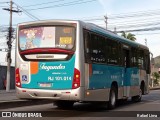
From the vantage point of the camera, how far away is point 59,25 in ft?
43.7

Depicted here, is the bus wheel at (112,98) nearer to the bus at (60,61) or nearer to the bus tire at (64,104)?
the bus at (60,61)

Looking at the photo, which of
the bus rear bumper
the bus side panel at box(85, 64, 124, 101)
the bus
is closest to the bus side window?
the bus

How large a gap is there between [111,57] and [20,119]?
216 inches

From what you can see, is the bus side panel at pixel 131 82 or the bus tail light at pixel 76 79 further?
the bus side panel at pixel 131 82

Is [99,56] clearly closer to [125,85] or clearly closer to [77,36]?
[77,36]

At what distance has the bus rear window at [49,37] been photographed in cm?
1316

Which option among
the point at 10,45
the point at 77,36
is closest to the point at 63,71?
the point at 77,36

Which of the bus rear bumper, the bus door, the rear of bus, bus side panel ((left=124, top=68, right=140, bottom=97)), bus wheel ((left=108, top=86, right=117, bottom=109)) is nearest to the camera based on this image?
the bus rear bumper

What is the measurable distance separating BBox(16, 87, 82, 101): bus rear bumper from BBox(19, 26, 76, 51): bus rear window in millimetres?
1528

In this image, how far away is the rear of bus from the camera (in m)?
13.0

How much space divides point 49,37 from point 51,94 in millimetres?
2012

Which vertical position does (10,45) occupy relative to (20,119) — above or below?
above

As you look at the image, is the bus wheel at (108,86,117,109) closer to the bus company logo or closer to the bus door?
the bus door

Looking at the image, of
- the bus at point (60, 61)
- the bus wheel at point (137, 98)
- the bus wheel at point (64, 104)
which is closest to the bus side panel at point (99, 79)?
the bus at point (60, 61)
